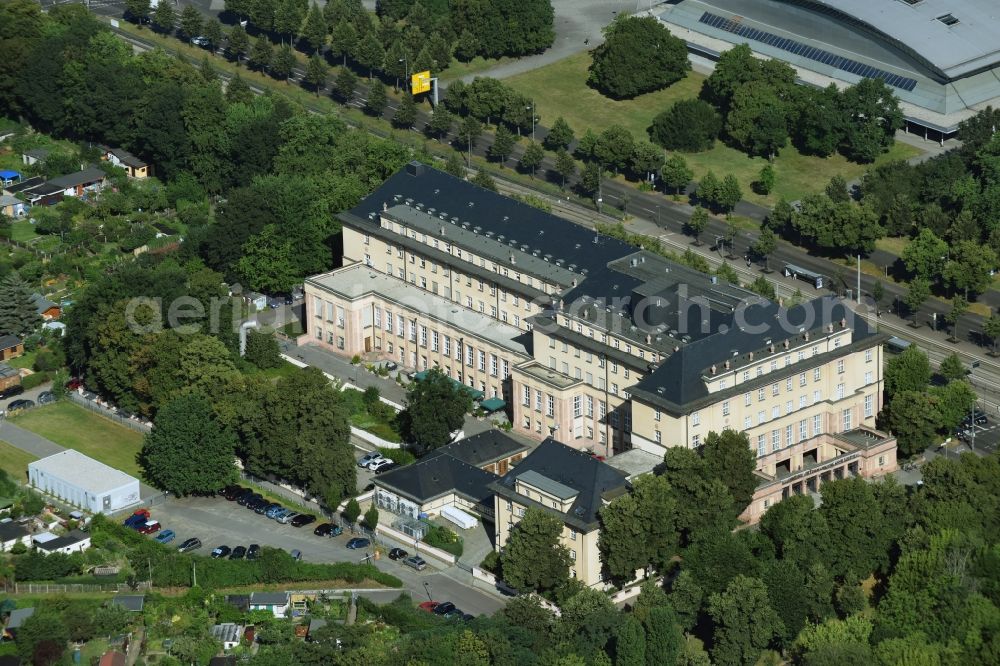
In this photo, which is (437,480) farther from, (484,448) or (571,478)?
(571,478)

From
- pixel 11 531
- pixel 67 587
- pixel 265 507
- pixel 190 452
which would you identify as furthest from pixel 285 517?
pixel 11 531

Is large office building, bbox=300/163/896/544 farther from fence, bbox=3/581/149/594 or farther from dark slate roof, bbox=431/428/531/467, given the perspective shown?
fence, bbox=3/581/149/594

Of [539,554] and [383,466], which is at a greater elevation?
[539,554]

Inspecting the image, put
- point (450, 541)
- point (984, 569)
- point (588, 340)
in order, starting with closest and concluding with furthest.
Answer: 1. point (984, 569)
2. point (450, 541)
3. point (588, 340)

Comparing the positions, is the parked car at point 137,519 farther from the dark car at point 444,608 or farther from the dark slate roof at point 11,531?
the dark car at point 444,608

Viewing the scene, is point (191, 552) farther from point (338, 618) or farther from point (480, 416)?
point (480, 416)

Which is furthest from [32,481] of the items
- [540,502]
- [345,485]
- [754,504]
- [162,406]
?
[754,504]
